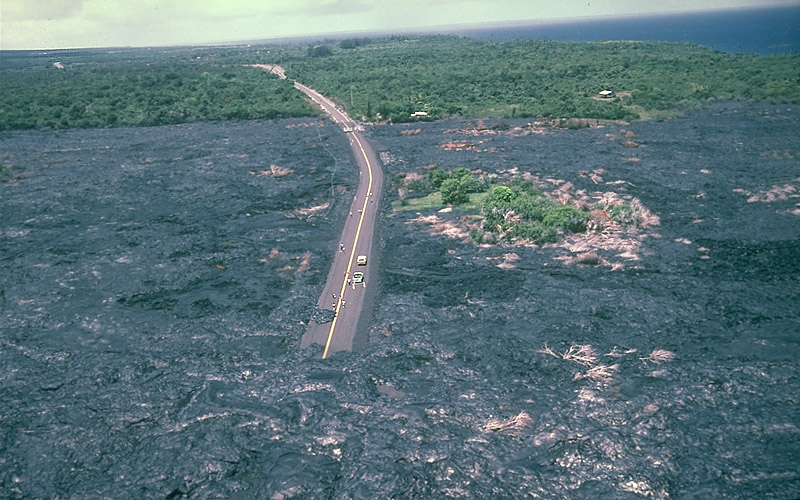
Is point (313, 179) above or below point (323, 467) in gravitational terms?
above

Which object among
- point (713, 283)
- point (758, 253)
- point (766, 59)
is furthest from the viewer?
point (766, 59)

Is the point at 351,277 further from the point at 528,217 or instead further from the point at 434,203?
the point at 434,203

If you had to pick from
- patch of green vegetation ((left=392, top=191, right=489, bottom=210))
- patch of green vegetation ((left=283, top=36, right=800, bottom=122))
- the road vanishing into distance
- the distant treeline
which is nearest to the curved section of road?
the road vanishing into distance

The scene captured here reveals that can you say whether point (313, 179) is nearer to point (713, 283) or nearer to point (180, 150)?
point (180, 150)

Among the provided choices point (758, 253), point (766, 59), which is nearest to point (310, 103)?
point (758, 253)

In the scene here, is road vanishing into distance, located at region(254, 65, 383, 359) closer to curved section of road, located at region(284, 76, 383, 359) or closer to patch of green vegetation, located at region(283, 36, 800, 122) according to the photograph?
curved section of road, located at region(284, 76, 383, 359)

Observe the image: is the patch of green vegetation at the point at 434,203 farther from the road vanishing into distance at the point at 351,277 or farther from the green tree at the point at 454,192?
the road vanishing into distance at the point at 351,277

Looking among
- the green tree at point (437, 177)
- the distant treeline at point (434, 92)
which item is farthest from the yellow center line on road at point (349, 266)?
the distant treeline at point (434, 92)
